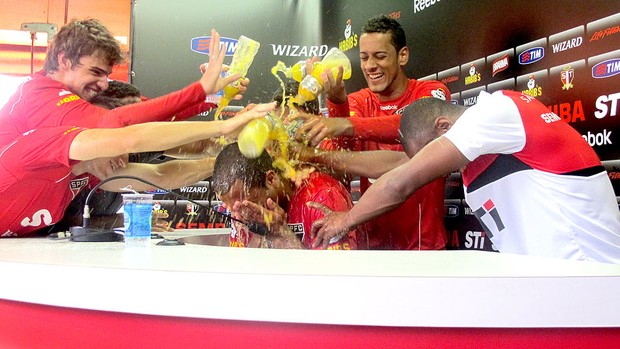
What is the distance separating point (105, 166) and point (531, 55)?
2379 mm

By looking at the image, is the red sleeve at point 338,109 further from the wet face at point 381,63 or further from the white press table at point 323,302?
the white press table at point 323,302

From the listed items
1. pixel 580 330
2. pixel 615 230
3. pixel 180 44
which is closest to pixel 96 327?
pixel 580 330

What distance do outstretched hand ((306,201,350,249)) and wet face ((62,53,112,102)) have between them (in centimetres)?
111

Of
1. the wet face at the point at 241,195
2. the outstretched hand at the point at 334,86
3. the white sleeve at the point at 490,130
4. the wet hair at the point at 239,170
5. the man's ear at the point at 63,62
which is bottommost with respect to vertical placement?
the wet face at the point at 241,195

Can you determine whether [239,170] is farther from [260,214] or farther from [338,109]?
[338,109]

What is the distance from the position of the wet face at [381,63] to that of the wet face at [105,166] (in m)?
1.39

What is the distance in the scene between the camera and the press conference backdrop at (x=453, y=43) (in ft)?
10.4

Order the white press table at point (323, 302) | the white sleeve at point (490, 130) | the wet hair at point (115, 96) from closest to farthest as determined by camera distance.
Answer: the white press table at point (323, 302), the white sleeve at point (490, 130), the wet hair at point (115, 96)

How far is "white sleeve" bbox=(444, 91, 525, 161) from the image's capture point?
1689 mm

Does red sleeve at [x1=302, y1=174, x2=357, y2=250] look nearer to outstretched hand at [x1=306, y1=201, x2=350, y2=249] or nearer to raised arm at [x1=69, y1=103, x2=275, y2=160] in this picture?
outstretched hand at [x1=306, y1=201, x2=350, y2=249]

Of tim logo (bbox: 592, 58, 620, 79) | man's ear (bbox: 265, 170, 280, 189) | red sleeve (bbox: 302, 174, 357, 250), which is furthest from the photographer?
tim logo (bbox: 592, 58, 620, 79)

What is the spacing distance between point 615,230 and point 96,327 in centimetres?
136

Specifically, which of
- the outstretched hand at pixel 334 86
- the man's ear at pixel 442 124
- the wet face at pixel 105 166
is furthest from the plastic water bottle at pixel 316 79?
the wet face at pixel 105 166

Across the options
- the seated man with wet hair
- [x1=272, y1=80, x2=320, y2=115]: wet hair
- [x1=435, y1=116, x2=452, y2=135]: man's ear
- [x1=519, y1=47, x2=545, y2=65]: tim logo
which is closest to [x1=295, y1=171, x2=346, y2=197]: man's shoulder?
the seated man with wet hair
